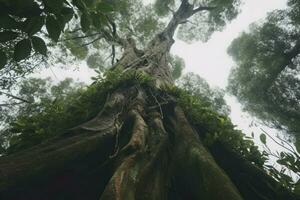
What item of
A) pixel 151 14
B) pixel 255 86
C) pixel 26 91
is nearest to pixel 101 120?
pixel 26 91

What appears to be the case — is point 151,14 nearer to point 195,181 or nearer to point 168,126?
point 168,126

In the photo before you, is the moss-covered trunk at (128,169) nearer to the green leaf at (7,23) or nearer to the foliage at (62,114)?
the foliage at (62,114)

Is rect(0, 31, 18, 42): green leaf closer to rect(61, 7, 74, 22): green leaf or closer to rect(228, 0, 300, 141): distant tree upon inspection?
rect(61, 7, 74, 22): green leaf

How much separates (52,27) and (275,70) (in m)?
10.5

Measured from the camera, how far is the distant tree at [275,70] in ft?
32.8

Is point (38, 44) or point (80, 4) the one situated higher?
point (80, 4)

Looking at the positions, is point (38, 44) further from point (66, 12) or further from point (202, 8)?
point (202, 8)

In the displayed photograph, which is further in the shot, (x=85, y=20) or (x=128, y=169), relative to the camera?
(x=128, y=169)

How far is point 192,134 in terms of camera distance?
273cm

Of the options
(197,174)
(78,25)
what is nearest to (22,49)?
(197,174)

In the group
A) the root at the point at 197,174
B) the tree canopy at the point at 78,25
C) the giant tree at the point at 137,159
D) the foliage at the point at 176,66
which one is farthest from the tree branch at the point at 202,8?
the root at the point at 197,174

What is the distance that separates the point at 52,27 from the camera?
1261 mm

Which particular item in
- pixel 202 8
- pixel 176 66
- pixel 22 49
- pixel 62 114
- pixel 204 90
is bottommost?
pixel 22 49

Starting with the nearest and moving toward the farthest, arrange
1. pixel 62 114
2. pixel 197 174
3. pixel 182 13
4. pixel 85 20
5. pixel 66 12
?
1. pixel 66 12
2. pixel 85 20
3. pixel 197 174
4. pixel 62 114
5. pixel 182 13
